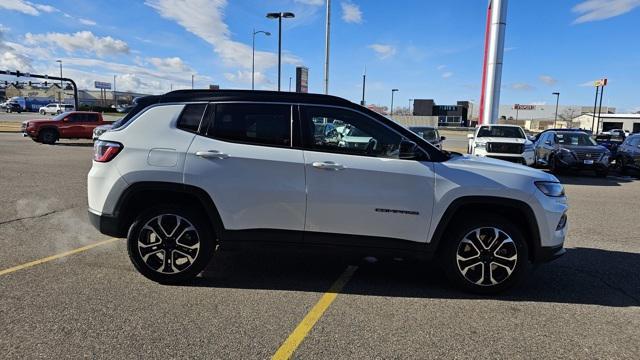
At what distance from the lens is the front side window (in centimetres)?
424

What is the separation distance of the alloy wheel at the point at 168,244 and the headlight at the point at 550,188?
3.29m

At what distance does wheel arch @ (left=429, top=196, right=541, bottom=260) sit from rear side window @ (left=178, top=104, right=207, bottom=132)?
2.50 metres

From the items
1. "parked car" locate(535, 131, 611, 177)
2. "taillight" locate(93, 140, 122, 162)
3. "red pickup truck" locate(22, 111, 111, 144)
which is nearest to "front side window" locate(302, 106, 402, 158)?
"taillight" locate(93, 140, 122, 162)

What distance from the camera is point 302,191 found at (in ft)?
13.6

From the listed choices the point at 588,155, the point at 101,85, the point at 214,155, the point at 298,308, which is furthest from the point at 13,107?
the point at 298,308

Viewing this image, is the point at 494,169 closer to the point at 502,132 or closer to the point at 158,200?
the point at 158,200

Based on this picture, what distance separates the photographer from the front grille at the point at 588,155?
1482 centimetres

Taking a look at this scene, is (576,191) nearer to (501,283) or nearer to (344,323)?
(501,283)

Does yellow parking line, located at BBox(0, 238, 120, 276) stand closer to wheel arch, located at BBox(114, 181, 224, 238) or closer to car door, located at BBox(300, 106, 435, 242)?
wheel arch, located at BBox(114, 181, 224, 238)

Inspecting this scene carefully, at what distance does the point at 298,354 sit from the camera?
10.4ft

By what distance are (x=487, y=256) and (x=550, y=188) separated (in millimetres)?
883

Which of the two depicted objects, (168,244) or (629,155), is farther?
(629,155)

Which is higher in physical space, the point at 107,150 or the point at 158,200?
the point at 107,150

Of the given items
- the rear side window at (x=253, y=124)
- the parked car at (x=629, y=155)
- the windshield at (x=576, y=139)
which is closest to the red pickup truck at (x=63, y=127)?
the rear side window at (x=253, y=124)
